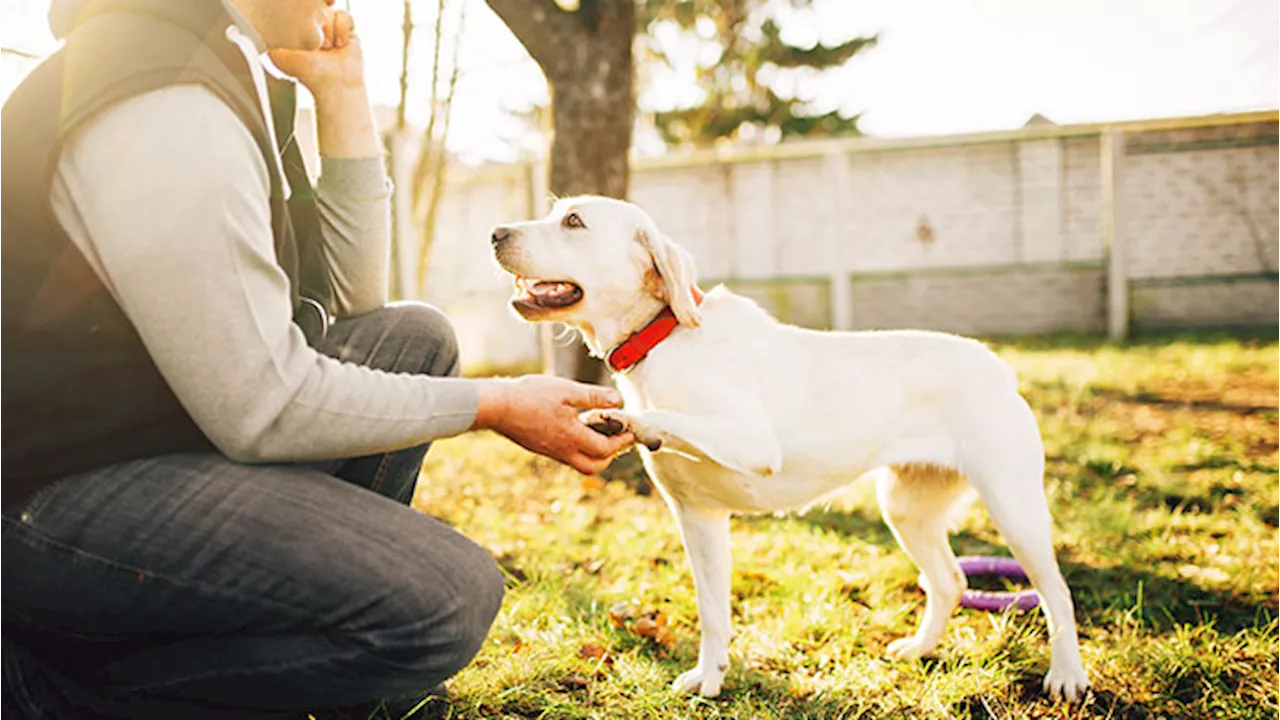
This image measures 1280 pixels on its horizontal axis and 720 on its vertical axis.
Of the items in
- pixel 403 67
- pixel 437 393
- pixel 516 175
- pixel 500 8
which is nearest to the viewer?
pixel 437 393

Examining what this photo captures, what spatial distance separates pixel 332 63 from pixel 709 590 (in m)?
1.64

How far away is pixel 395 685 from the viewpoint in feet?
5.50

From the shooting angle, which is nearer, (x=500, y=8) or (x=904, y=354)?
(x=904, y=354)

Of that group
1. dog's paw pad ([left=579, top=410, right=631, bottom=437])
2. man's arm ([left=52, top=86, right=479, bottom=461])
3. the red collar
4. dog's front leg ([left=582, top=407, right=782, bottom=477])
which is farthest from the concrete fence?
man's arm ([left=52, top=86, right=479, bottom=461])

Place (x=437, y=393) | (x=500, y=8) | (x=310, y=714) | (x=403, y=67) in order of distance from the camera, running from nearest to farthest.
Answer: (x=437, y=393) < (x=310, y=714) < (x=500, y=8) < (x=403, y=67)

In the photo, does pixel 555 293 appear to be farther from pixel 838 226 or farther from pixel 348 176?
pixel 838 226

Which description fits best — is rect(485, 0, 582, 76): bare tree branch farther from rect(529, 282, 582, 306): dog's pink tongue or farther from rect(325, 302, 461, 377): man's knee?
rect(325, 302, 461, 377): man's knee

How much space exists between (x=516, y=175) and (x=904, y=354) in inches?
321

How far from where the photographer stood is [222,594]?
152 centimetres

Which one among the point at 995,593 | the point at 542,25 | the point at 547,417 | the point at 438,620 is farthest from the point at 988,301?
the point at 438,620

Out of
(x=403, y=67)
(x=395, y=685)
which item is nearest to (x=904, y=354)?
(x=395, y=685)

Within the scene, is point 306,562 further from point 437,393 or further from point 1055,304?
point 1055,304

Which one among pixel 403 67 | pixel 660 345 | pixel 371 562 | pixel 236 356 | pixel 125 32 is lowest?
pixel 371 562

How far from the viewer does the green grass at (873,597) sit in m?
2.34
